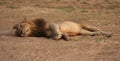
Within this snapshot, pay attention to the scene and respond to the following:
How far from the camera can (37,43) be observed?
866 cm

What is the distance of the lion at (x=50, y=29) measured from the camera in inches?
356

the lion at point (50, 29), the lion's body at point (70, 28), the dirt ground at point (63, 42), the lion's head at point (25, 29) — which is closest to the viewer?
the dirt ground at point (63, 42)

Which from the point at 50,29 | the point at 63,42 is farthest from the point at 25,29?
the point at 63,42

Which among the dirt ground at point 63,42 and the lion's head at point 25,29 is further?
the lion's head at point 25,29

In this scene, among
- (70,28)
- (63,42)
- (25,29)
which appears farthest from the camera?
(70,28)

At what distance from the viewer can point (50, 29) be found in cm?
918

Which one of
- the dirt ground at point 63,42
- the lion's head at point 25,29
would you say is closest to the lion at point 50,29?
the lion's head at point 25,29

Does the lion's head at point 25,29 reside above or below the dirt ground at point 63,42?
above

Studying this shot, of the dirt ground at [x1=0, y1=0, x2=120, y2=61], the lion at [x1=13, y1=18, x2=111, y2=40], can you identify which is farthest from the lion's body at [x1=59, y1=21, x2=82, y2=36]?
the dirt ground at [x1=0, y1=0, x2=120, y2=61]

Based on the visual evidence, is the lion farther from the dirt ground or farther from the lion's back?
the dirt ground

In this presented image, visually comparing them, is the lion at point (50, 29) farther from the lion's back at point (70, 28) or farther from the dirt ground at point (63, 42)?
the dirt ground at point (63, 42)

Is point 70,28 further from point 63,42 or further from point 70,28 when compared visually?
point 63,42

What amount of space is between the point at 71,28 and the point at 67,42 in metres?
0.86

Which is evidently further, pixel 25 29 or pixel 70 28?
pixel 70 28
